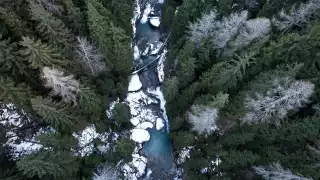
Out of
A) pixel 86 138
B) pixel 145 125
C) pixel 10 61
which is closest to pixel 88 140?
pixel 86 138

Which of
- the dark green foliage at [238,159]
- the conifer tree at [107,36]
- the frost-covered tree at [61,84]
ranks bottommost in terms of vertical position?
the dark green foliage at [238,159]

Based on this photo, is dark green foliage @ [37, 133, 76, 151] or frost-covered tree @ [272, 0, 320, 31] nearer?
dark green foliage @ [37, 133, 76, 151]

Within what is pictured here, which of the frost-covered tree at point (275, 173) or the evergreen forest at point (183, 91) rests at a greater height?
the evergreen forest at point (183, 91)

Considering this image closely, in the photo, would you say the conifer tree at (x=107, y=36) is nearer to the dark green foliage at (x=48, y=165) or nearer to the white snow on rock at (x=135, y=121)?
the white snow on rock at (x=135, y=121)

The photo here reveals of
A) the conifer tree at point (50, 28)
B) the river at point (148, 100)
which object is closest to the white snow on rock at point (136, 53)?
the river at point (148, 100)

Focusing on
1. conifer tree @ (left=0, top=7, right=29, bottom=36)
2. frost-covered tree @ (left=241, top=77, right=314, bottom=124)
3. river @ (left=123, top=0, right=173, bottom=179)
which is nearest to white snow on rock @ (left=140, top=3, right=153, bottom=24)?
river @ (left=123, top=0, right=173, bottom=179)

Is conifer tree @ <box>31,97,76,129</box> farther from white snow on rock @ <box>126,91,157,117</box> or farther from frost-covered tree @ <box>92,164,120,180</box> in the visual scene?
white snow on rock @ <box>126,91,157,117</box>
